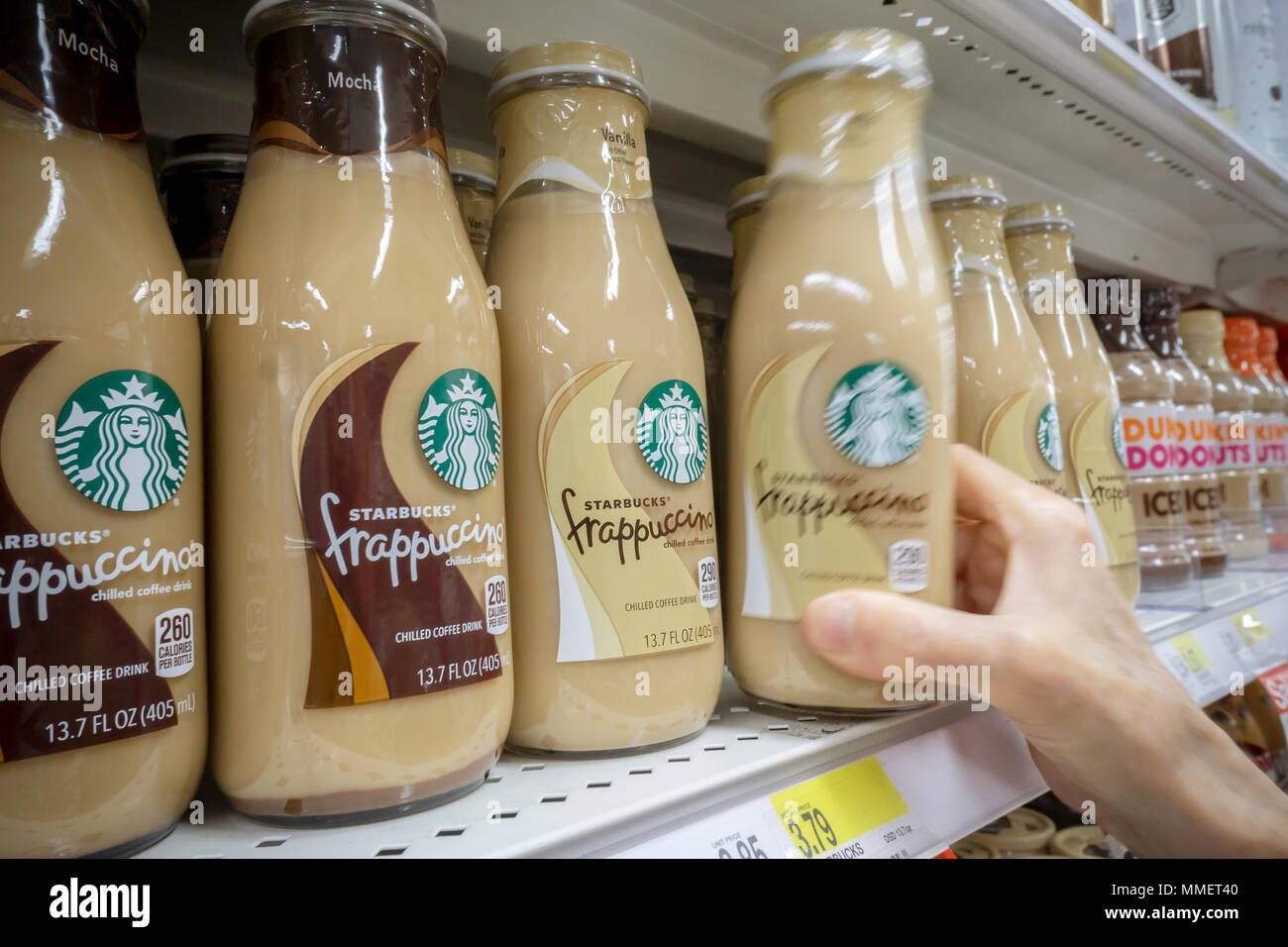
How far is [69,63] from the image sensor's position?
1.47 ft

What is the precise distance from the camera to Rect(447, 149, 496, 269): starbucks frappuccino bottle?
0.77 metres

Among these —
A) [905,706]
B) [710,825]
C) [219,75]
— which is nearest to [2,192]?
[219,75]

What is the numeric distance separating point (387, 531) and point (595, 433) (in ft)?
0.56

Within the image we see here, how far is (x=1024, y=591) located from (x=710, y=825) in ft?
1.01

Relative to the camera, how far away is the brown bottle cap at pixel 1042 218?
1.08m

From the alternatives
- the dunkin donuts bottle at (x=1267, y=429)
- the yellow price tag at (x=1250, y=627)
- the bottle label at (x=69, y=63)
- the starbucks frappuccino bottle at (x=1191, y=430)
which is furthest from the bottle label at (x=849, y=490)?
the dunkin donuts bottle at (x=1267, y=429)

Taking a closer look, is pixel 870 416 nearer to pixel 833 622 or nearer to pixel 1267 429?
pixel 833 622

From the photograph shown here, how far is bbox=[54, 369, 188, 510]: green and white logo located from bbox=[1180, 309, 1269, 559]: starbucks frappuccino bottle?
1.92 meters

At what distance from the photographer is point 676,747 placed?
621 mm

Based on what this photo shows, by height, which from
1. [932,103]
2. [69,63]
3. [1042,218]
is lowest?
[69,63]

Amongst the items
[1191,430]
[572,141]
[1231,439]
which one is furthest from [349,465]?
[1231,439]

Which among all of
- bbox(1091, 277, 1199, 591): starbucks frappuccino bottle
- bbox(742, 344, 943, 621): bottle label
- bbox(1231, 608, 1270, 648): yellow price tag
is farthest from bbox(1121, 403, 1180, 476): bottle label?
bbox(742, 344, 943, 621): bottle label

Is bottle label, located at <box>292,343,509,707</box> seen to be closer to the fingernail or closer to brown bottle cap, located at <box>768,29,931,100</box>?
the fingernail
